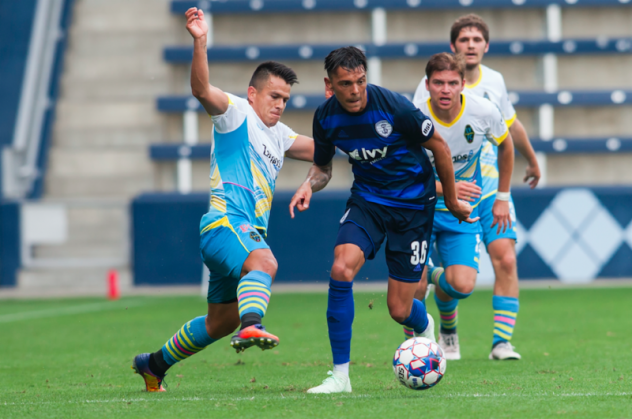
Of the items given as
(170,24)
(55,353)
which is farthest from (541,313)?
(170,24)

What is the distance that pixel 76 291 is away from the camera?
51.4 feet

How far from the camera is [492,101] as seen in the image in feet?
21.3

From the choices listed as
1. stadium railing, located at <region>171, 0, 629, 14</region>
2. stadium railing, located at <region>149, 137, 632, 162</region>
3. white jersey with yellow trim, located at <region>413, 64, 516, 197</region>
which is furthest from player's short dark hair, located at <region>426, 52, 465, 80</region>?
stadium railing, located at <region>171, 0, 629, 14</region>

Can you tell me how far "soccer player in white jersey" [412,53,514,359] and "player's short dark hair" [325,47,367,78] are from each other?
109cm

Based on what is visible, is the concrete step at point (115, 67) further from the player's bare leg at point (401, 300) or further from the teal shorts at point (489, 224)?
the player's bare leg at point (401, 300)

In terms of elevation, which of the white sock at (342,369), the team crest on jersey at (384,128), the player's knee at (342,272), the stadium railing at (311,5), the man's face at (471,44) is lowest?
the white sock at (342,369)

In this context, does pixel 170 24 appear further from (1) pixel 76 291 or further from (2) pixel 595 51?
(2) pixel 595 51

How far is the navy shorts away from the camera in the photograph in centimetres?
506

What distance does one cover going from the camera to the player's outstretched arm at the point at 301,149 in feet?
17.8

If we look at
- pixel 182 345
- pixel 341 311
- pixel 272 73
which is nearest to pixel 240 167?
pixel 272 73

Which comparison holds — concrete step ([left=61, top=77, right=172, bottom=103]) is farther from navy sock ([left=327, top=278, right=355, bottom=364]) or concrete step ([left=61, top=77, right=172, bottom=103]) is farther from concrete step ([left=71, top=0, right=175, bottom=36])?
navy sock ([left=327, top=278, right=355, bottom=364])

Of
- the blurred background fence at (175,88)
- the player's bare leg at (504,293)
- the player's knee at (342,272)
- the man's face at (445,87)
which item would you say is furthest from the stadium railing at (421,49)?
the player's knee at (342,272)

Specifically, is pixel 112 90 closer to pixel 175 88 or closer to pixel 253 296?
pixel 175 88

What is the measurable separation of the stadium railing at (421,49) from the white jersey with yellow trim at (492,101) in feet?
36.4
